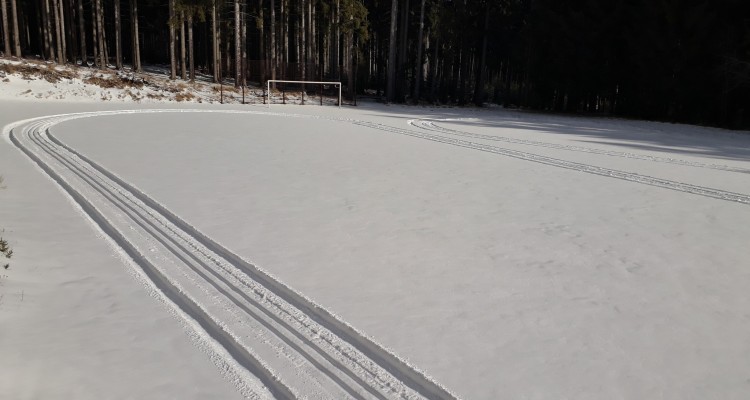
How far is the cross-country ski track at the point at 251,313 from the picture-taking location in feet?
10.4

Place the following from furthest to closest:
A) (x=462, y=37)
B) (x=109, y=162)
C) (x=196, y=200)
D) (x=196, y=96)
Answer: (x=462, y=37)
(x=196, y=96)
(x=109, y=162)
(x=196, y=200)

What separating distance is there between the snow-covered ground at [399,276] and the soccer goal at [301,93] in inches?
831

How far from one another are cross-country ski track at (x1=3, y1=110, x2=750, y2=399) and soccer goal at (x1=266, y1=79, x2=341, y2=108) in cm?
2351

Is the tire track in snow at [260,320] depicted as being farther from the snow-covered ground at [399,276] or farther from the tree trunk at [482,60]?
the tree trunk at [482,60]

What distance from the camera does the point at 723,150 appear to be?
1565 centimetres

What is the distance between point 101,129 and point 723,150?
1692cm

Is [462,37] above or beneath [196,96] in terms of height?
above

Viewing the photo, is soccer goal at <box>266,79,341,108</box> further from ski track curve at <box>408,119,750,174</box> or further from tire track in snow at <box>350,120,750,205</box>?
A: tire track in snow at <box>350,120,750,205</box>

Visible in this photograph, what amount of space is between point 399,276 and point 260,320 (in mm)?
1420

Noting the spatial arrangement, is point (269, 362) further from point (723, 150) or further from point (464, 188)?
point (723, 150)

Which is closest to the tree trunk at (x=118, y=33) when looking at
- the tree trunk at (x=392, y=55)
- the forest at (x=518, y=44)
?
the forest at (x=518, y=44)

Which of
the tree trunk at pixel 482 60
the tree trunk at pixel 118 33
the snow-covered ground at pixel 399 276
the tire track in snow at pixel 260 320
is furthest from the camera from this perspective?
the tree trunk at pixel 482 60

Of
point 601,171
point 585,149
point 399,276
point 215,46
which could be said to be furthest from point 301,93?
point 399,276

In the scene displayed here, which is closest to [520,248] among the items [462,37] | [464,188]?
[464,188]
